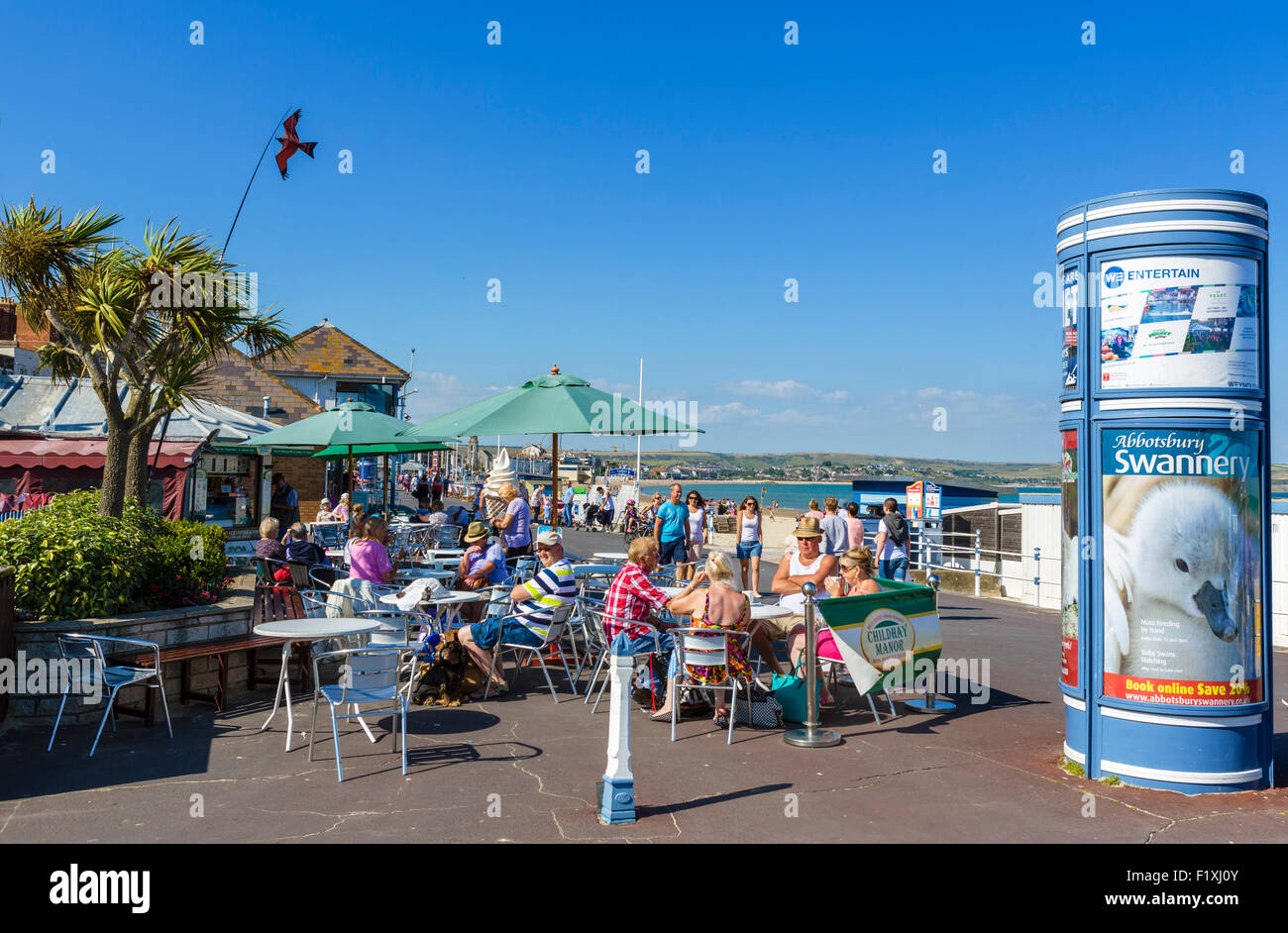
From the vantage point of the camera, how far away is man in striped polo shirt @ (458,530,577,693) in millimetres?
7719

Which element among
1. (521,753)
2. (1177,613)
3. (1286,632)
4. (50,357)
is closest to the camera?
(1177,613)

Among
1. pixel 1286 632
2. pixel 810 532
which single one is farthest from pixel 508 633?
pixel 1286 632

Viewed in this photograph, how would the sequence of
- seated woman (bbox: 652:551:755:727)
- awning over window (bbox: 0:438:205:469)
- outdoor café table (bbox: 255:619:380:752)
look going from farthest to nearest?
awning over window (bbox: 0:438:205:469) → seated woman (bbox: 652:551:755:727) → outdoor café table (bbox: 255:619:380:752)

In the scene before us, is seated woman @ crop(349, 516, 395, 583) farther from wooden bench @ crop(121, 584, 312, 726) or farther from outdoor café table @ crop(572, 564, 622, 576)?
outdoor café table @ crop(572, 564, 622, 576)

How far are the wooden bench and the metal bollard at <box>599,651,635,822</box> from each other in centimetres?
383

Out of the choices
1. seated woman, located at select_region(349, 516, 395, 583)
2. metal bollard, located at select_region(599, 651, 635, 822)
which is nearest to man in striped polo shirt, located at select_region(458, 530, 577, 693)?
seated woman, located at select_region(349, 516, 395, 583)

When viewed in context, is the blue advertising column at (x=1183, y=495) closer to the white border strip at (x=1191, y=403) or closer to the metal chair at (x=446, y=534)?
the white border strip at (x=1191, y=403)

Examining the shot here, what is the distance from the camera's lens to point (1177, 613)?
5465 mm

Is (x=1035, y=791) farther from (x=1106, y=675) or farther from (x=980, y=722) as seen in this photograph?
(x=980, y=722)

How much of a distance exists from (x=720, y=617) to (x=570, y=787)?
1883 mm

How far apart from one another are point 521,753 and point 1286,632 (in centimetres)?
1196

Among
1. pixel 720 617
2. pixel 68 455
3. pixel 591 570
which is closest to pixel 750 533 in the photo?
pixel 591 570

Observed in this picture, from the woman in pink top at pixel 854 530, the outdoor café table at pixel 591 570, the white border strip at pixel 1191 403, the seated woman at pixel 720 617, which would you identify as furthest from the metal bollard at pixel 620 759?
the woman in pink top at pixel 854 530

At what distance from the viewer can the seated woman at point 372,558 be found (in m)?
8.65
